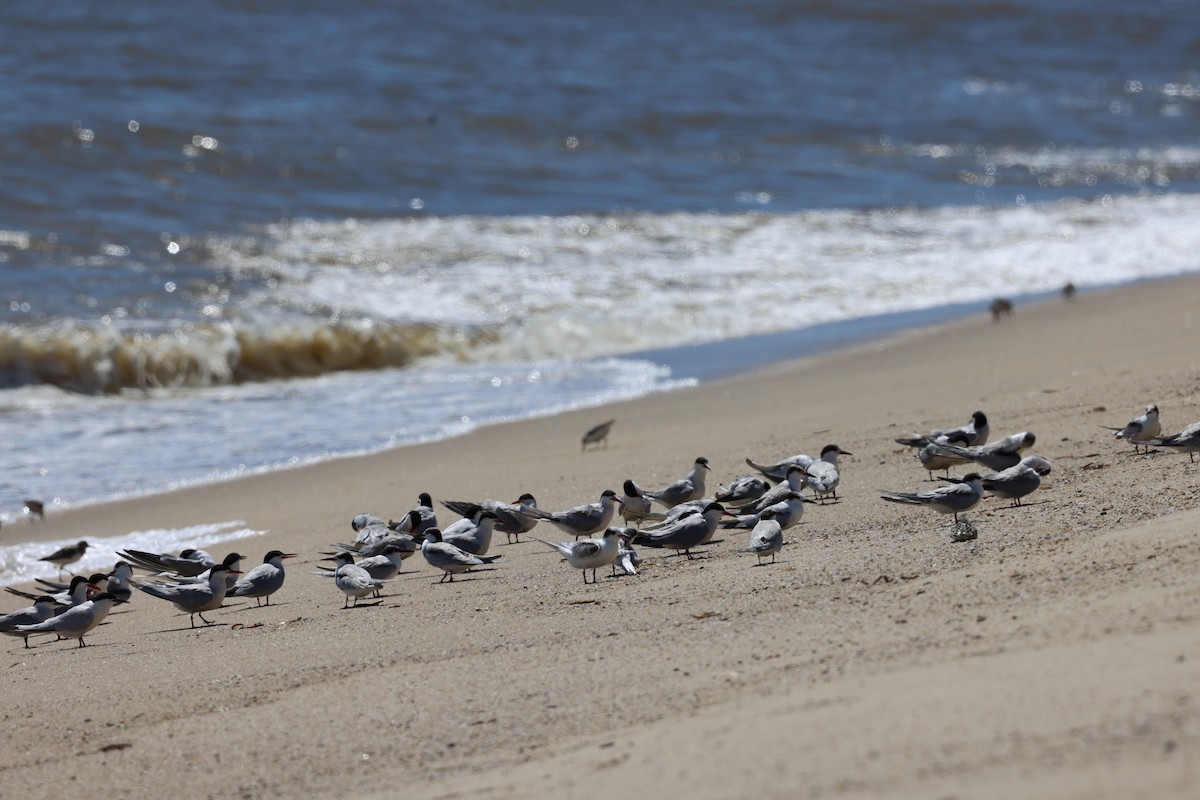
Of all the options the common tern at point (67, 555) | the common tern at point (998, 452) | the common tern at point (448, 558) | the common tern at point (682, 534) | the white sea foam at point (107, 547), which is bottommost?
the white sea foam at point (107, 547)

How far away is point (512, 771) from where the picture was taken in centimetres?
408

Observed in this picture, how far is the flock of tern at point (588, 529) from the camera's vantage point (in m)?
6.77

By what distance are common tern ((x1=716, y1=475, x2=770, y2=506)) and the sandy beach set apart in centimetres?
40

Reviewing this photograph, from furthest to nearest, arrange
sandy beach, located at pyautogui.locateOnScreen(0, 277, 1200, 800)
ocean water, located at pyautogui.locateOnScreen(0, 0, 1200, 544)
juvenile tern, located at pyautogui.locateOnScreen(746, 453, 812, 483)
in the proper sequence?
ocean water, located at pyautogui.locateOnScreen(0, 0, 1200, 544) → juvenile tern, located at pyautogui.locateOnScreen(746, 453, 812, 483) → sandy beach, located at pyautogui.locateOnScreen(0, 277, 1200, 800)

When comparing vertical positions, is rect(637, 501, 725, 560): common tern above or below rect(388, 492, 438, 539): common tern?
above

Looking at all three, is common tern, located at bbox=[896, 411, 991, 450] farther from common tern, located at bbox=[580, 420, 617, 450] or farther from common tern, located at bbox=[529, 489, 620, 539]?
common tern, located at bbox=[580, 420, 617, 450]

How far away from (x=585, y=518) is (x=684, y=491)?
743mm

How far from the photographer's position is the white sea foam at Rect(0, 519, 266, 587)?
8.46 m

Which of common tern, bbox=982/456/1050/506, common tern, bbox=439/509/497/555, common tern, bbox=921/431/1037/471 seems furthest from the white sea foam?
common tern, bbox=982/456/1050/506

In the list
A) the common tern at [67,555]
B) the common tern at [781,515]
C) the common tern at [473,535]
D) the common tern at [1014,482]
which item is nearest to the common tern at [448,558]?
the common tern at [473,535]

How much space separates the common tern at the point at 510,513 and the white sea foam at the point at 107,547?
1532 mm

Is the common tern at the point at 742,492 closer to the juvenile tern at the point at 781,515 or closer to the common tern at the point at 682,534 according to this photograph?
the juvenile tern at the point at 781,515

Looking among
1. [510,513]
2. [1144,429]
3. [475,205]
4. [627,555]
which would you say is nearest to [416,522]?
[510,513]

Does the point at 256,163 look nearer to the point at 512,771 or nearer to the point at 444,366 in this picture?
the point at 444,366
